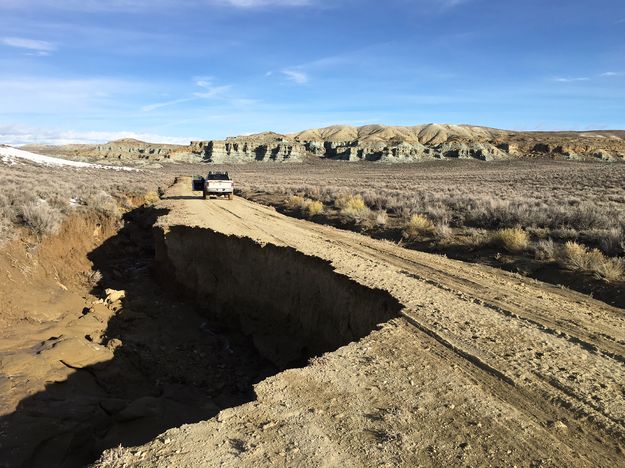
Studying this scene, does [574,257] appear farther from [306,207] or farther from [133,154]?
[133,154]

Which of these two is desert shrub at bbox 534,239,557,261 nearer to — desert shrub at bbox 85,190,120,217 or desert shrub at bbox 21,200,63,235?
desert shrub at bbox 21,200,63,235

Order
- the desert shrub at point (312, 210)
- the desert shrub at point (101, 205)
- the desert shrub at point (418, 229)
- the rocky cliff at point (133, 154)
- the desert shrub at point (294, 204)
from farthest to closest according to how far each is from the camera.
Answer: the rocky cliff at point (133, 154) → the desert shrub at point (294, 204) → the desert shrub at point (312, 210) → the desert shrub at point (101, 205) → the desert shrub at point (418, 229)

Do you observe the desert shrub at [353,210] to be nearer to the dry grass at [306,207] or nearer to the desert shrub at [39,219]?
the dry grass at [306,207]

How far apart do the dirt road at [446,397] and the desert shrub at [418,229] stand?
21.0 feet

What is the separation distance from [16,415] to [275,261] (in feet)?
19.2

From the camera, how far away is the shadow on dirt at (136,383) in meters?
5.77

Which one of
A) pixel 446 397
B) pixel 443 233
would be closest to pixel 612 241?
pixel 443 233

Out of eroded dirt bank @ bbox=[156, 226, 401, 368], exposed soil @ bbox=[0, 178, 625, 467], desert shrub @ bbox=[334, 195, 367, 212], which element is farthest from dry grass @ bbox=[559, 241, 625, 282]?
desert shrub @ bbox=[334, 195, 367, 212]

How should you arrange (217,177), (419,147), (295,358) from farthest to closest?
(419,147)
(217,177)
(295,358)

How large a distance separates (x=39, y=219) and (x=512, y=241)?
13357 mm

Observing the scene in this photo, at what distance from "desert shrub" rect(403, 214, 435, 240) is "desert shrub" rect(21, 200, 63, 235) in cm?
1090

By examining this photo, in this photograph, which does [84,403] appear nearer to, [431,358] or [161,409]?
[161,409]

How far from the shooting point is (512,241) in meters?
11.8

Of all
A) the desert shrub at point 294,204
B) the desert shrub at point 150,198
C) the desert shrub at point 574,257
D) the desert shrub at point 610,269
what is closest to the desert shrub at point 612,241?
the desert shrub at point 574,257
